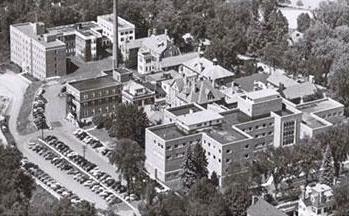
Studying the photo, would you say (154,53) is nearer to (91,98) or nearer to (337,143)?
(91,98)

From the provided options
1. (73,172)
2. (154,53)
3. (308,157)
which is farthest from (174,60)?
(308,157)

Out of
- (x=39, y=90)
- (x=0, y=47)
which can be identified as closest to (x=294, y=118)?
(x=39, y=90)

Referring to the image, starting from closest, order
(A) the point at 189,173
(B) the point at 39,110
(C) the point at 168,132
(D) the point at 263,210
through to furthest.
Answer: (D) the point at 263,210 → (A) the point at 189,173 → (C) the point at 168,132 → (B) the point at 39,110

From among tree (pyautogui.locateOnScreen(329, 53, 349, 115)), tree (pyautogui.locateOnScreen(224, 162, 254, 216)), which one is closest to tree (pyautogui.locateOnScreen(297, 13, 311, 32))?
tree (pyautogui.locateOnScreen(329, 53, 349, 115))

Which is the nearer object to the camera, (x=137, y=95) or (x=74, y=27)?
(x=137, y=95)

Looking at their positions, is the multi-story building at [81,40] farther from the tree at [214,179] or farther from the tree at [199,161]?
the tree at [214,179]

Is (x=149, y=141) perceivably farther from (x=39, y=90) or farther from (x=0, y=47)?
(x=0, y=47)

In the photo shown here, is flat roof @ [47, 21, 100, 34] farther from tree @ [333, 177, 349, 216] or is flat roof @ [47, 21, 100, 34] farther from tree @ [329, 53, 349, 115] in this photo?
tree @ [333, 177, 349, 216]

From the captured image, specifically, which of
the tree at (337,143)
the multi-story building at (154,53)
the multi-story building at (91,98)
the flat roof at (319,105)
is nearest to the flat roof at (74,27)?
the multi-story building at (154,53)
